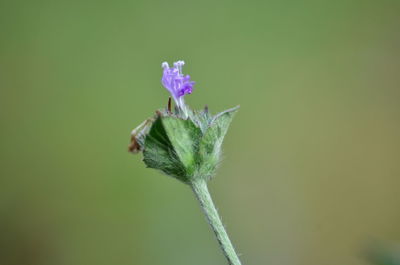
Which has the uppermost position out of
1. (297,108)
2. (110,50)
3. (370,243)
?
(110,50)

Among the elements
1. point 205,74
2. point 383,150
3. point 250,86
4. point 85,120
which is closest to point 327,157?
point 383,150

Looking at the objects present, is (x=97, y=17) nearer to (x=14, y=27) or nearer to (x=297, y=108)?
(x=14, y=27)

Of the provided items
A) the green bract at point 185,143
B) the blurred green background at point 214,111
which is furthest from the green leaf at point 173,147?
the blurred green background at point 214,111

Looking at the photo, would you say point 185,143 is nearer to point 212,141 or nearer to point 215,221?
point 212,141

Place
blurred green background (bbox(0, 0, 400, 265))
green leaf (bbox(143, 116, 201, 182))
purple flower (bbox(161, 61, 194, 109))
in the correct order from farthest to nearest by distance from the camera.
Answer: blurred green background (bbox(0, 0, 400, 265))
purple flower (bbox(161, 61, 194, 109))
green leaf (bbox(143, 116, 201, 182))

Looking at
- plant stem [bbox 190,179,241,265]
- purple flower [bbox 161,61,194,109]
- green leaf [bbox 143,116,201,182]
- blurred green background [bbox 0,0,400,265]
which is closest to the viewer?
plant stem [bbox 190,179,241,265]

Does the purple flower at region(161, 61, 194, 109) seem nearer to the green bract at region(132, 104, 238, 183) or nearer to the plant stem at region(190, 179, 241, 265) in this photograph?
the green bract at region(132, 104, 238, 183)

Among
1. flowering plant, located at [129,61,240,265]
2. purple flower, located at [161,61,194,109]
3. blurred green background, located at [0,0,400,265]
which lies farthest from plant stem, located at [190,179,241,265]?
blurred green background, located at [0,0,400,265]
